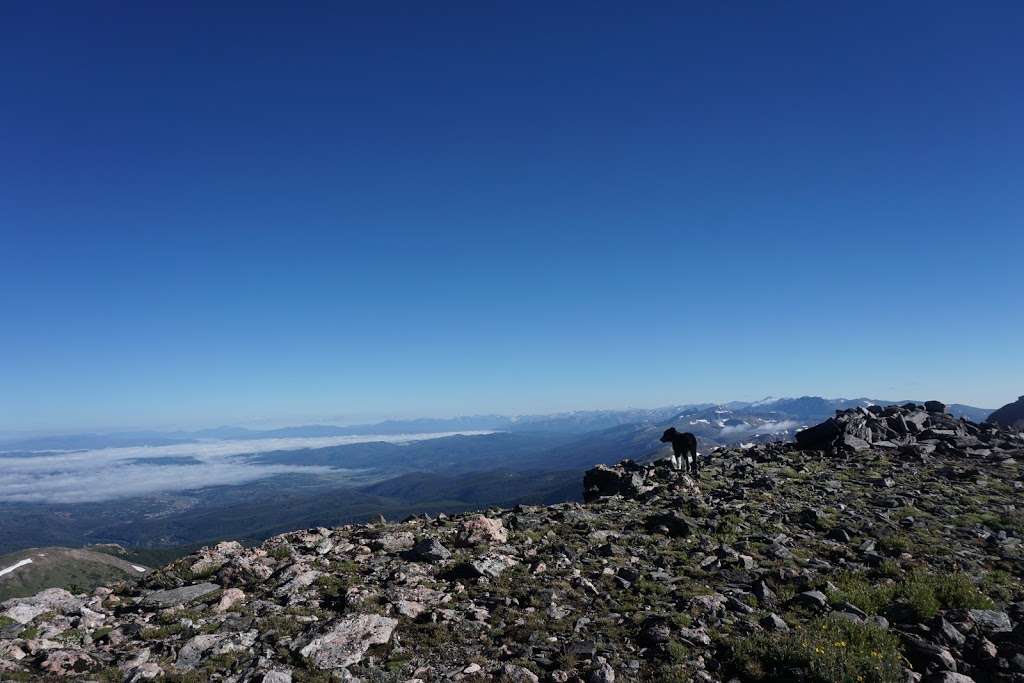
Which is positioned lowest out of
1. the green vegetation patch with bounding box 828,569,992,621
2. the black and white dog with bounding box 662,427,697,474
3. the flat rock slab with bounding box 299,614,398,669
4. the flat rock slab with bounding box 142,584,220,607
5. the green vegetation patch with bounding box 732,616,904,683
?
the green vegetation patch with bounding box 828,569,992,621

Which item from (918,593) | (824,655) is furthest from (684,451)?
(824,655)

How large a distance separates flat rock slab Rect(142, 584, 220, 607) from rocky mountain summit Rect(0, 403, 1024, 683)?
7 centimetres

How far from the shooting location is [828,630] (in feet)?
37.0

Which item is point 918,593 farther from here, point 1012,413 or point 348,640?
point 1012,413

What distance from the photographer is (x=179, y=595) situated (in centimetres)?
1377

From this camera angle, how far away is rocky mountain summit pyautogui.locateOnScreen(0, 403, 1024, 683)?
392 inches

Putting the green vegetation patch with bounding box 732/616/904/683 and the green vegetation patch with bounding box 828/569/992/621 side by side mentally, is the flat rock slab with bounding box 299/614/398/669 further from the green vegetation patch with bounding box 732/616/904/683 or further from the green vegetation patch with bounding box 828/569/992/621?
the green vegetation patch with bounding box 828/569/992/621

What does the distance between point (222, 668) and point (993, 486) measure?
3309 cm

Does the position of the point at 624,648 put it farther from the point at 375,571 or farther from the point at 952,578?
the point at 952,578

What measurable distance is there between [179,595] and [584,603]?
1036 centimetres

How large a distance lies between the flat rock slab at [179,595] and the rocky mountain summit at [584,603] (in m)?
0.07

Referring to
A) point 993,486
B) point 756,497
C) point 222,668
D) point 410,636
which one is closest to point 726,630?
point 410,636

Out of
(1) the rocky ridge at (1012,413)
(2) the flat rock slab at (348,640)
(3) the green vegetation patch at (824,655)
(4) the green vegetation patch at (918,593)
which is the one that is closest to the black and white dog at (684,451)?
(4) the green vegetation patch at (918,593)

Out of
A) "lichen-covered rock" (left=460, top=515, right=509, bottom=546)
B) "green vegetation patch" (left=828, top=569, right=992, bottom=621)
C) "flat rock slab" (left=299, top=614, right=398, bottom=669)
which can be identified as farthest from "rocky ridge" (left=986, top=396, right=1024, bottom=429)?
"flat rock slab" (left=299, top=614, right=398, bottom=669)
